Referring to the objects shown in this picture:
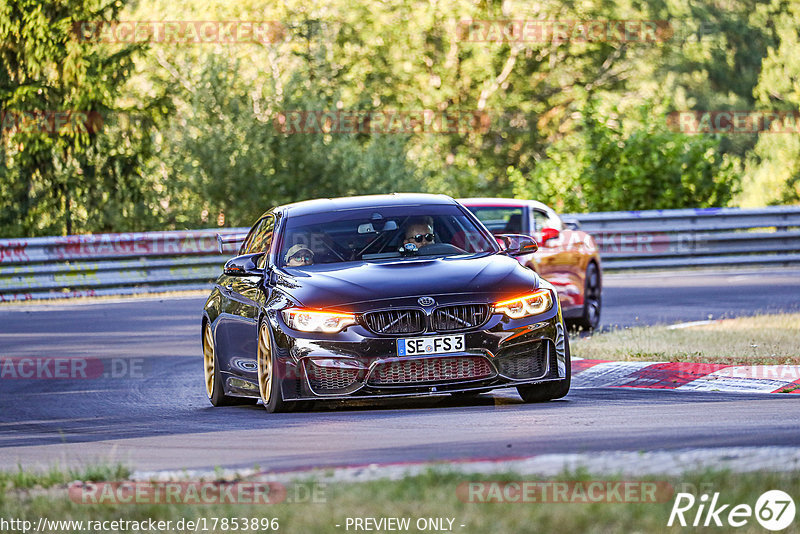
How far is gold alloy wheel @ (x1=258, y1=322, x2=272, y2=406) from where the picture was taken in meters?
10.1

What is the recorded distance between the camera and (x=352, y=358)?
9531 millimetres

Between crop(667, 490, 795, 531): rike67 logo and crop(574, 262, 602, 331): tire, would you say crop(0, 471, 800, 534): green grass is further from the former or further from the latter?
crop(574, 262, 602, 331): tire

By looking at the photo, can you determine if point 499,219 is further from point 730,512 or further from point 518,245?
point 730,512

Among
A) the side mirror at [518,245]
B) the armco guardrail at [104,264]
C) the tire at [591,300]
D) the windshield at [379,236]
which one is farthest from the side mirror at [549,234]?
the armco guardrail at [104,264]

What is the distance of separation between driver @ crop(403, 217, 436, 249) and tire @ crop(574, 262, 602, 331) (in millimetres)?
6663

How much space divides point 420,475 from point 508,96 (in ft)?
149

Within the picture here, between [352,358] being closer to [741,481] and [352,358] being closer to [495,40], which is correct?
[741,481]

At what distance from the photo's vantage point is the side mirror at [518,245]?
1105cm

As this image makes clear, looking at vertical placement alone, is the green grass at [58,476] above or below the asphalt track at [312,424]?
above

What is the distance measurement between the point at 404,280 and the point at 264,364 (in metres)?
1.17

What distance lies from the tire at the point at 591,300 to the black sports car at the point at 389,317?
648 centimetres

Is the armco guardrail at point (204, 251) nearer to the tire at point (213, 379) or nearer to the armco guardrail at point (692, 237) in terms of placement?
the armco guardrail at point (692, 237)

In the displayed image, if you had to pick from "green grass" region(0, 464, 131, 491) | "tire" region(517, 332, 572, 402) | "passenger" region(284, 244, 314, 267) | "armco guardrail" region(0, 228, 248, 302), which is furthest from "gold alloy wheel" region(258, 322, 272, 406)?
"armco guardrail" region(0, 228, 248, 302)

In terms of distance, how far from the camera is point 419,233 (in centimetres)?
1089
